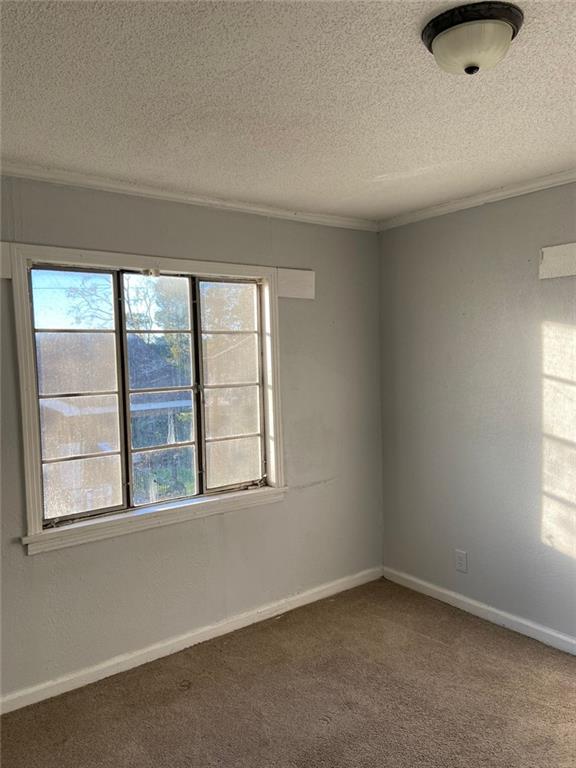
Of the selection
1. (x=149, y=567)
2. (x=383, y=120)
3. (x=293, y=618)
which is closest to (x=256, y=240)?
(x=383, y=120)

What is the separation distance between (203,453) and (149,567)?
630 millimetres

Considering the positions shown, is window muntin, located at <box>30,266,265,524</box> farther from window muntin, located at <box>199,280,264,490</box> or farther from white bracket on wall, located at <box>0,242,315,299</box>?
white bracket on wall, located at <box>0,242,315,299</box>

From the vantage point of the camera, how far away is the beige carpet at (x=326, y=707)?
2.07 m

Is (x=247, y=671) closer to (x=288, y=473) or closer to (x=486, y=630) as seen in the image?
(x=288, y=473)

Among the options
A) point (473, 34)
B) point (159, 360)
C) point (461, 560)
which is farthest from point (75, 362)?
point (461, 560)

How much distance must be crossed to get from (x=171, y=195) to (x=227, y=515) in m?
1.69

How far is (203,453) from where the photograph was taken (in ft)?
9.72

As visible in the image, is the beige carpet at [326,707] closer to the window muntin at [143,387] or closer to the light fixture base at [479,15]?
the window muntin at [143,387]

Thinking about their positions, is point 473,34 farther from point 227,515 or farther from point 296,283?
point 227,515

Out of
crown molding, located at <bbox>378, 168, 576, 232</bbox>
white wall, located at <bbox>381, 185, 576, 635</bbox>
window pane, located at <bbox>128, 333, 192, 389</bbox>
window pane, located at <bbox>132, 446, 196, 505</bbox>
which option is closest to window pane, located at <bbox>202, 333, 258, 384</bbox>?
window pane, located at <bbox>128, 333, 192, 389</bbox>

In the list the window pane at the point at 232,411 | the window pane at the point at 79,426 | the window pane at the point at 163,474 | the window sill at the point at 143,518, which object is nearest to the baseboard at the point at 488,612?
the window sill at the point at 143,518

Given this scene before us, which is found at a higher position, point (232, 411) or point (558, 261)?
point (558, 261)

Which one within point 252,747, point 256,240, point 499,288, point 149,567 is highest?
point 256,240

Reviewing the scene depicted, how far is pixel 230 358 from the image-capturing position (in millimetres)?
3061
